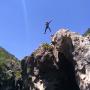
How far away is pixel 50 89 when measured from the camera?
38.7 m

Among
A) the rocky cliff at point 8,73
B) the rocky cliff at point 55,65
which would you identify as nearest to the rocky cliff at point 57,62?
the rocky cliff at point 55,65

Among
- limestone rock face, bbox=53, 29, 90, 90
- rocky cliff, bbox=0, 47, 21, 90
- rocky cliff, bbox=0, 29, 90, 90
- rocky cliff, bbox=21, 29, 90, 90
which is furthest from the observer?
rocky cliff, bbox=0, 47, 21, 90

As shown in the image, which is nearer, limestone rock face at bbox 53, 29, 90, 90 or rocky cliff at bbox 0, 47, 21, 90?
limestone rock face at bbox 53, 29, 90, 90

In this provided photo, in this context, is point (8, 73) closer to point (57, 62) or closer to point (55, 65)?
point (55, 65)

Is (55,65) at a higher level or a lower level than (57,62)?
lower

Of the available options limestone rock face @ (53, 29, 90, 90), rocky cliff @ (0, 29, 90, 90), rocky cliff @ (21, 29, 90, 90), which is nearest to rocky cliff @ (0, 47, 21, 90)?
rocky cliff @ (0, 29, 90, 90)

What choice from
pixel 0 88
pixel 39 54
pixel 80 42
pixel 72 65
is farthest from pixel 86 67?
pixel 0 88

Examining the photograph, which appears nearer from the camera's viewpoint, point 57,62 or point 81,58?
point 81,58

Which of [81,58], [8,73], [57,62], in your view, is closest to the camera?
[81,58]

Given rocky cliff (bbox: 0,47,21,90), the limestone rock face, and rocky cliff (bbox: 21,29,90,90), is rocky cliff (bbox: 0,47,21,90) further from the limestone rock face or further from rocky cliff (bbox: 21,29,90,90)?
the limestone rock face

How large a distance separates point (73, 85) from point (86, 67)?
7500mm

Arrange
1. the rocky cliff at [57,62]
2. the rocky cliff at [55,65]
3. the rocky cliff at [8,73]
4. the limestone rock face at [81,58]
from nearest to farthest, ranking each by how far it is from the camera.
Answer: the limestone rock face at [81,58]
the rocky cliff at [57,62]
the rocky cliff at [55,65]
the rocky cliff at [8,73]

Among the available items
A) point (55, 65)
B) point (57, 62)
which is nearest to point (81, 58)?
point (57, 62)

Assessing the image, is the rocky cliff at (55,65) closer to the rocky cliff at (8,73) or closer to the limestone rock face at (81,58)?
the limestone rock face at (81,58)
